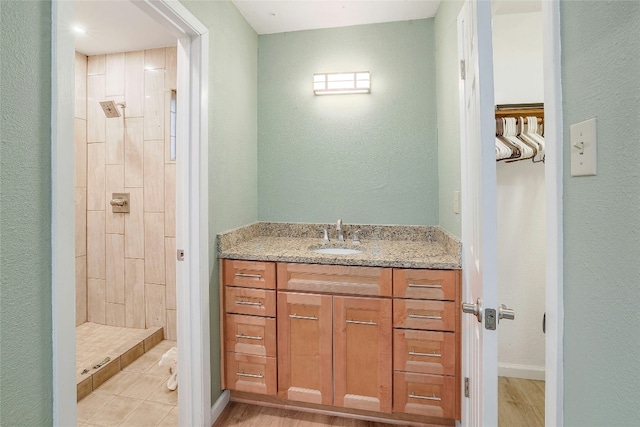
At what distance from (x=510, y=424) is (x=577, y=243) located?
1595 millimetres

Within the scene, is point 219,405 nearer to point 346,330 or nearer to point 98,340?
point 346,330

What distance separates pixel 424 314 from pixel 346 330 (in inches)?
16.5

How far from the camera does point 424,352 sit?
1.67 meters

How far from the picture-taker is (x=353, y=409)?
1.85m

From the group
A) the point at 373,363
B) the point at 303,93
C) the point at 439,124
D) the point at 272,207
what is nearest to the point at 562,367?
the point at 373,363

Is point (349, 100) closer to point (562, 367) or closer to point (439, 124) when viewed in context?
point (439, 124)

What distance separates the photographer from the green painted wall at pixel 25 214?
77 cm

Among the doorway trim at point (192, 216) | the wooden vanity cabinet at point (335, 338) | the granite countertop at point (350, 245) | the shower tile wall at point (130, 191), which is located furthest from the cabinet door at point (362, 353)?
the shower tile wall at point (130, 191)

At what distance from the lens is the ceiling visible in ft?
6.68

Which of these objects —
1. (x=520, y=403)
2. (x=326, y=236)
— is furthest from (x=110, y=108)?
(x=520, y=403)

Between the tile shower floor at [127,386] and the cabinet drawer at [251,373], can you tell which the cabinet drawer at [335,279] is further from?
Answer: the tile shower floor at [127,386]

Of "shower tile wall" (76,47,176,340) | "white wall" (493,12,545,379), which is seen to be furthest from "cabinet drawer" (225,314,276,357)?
"white wall" (493,12,545,379)

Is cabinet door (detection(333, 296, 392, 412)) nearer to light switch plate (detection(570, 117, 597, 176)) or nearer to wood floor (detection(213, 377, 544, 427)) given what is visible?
wood floor (detection(213, 377, 544, 427))

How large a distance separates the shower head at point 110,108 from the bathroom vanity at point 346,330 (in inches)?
67.1
